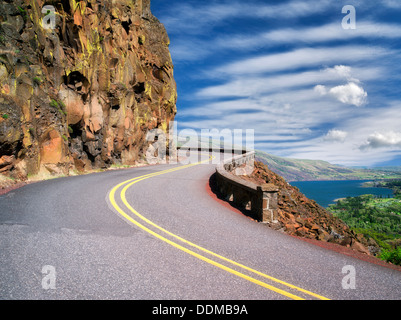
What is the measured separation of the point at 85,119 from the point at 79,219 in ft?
48.4

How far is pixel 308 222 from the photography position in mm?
9891

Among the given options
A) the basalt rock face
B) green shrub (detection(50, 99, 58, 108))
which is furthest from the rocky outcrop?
green shrub (detection(50, 99, 58, 108))

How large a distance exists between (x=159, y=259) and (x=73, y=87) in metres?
18.0

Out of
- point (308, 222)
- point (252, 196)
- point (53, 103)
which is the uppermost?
point (53, 103)

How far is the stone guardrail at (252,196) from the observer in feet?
25.4

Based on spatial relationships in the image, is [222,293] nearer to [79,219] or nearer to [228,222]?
[228,222]

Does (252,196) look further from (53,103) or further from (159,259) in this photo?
(53,103)

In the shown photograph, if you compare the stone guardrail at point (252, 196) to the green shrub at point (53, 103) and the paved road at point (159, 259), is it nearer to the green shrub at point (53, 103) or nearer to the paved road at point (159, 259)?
the paved road at point (159, 259)

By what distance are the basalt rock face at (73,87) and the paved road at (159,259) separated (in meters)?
6.97

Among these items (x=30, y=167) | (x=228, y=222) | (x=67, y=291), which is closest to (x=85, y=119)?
(x=30, y=167)

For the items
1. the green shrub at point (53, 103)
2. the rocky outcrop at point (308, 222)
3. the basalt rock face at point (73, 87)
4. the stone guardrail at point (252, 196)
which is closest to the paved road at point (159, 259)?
the stone guardrail at point (252, 196)

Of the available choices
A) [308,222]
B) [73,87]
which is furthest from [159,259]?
[73,87]

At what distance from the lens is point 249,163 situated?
22016mm

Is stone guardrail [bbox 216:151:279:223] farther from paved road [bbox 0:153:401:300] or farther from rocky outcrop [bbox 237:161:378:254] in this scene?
paved road [bbox 0:153:401:300]
